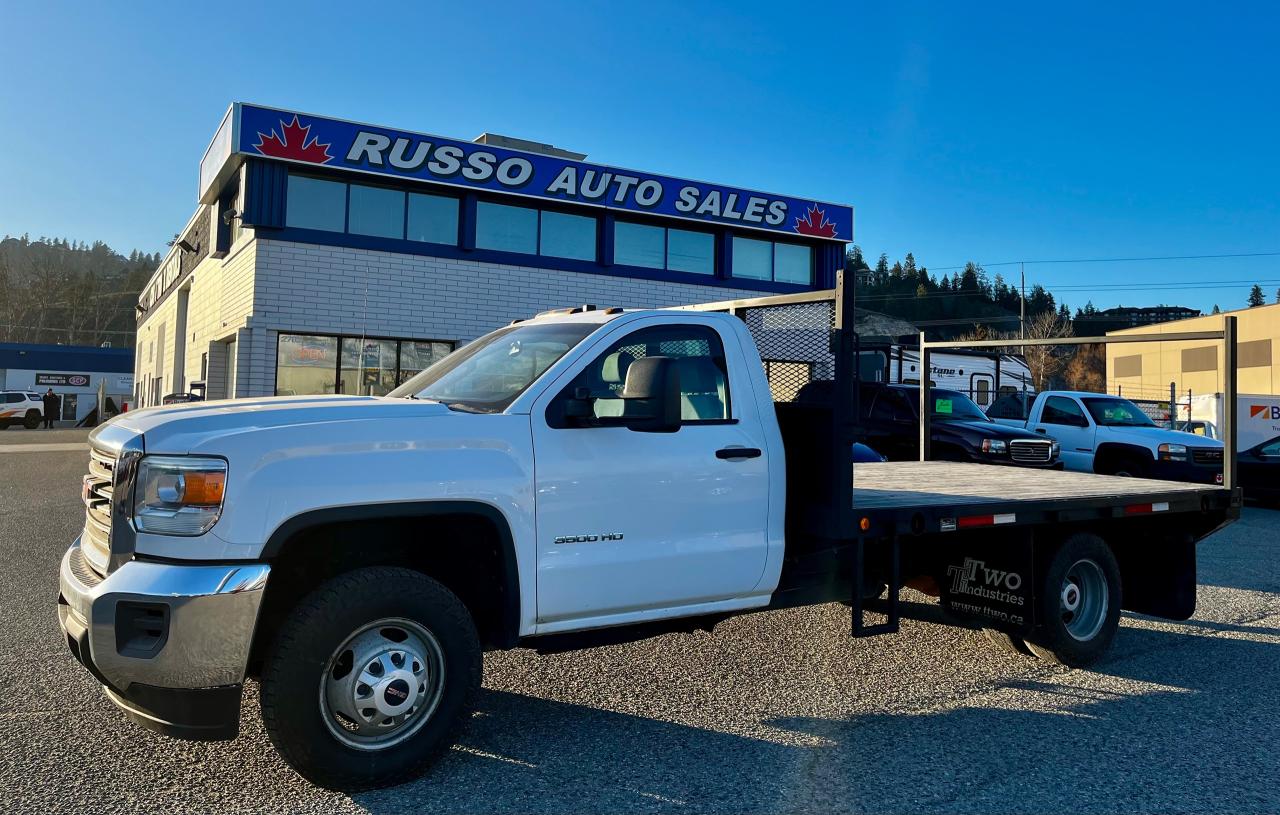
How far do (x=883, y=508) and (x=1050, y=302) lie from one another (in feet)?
398

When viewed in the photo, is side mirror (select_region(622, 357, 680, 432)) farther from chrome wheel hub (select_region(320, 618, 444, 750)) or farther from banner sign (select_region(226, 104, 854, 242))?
banner sign (select_region(226, 104, 854, 242))

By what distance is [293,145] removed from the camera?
17.6 metres

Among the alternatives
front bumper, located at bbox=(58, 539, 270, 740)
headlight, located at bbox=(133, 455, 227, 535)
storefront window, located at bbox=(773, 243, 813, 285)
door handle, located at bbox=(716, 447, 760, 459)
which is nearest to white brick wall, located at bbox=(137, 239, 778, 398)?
storefront window, located at bbox=(773, 243, 813, 285)

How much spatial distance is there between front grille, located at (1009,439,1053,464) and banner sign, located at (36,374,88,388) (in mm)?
62220

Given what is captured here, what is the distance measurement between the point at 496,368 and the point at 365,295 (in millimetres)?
14392

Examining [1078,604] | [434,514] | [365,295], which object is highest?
[365,295]

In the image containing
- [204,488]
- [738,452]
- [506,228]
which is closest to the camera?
[204,488]

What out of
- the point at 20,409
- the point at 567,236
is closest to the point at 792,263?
the point at 567,236

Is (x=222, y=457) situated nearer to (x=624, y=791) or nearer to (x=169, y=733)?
(x=169, y=733)

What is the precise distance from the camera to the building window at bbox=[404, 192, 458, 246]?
19.3m

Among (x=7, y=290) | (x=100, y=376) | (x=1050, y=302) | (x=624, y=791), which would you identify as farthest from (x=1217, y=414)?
(x=7, y=290)

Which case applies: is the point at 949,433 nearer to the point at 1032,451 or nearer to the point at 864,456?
the point at 1032,451

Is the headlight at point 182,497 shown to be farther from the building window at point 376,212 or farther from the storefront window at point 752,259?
the storefront window at point 752,259

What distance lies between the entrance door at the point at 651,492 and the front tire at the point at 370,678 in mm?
481
